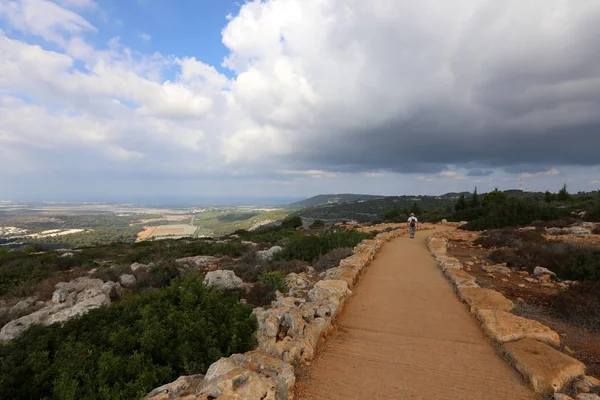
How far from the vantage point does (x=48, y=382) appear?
371 centimetres

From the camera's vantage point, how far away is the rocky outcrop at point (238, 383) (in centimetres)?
297

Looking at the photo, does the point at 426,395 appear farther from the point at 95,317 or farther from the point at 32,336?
the point at 32,336

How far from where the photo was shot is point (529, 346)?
4.28 m

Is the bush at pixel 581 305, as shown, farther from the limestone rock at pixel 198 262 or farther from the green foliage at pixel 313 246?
the limestone rock at pixel 198 262

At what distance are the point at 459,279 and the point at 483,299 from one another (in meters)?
1.58

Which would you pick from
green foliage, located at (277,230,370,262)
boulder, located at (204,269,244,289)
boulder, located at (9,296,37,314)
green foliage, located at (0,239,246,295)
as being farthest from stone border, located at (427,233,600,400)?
green foliage, located at (0,239,246,295)

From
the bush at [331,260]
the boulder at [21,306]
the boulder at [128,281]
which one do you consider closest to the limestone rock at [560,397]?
the bush at [331,260]

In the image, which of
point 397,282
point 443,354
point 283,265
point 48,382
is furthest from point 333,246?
point 48,382

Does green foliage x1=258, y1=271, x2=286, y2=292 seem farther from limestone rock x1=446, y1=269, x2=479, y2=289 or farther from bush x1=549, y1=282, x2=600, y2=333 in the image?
bush x1=549, y1=282, x2=600, y2=333

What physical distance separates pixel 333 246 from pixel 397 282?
5649mm

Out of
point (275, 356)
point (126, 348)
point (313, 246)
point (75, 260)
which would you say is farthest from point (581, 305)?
point (75, 260)

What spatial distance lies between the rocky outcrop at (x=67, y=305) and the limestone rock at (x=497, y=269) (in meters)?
11.6

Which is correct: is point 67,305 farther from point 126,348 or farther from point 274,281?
point 274,281

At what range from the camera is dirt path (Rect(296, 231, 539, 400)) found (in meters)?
3.59
